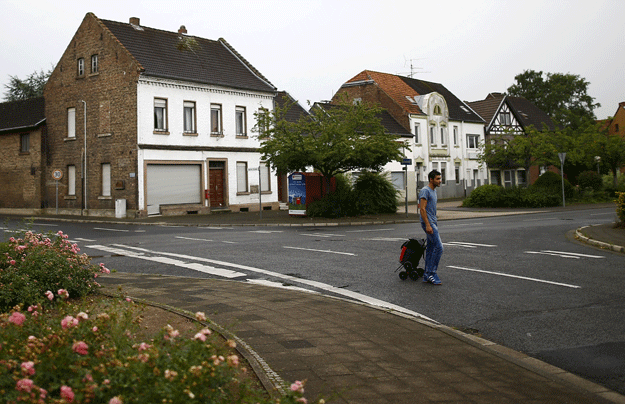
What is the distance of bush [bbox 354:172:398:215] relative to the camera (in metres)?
30.2

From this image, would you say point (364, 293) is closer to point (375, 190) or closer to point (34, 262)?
point (34, 262)

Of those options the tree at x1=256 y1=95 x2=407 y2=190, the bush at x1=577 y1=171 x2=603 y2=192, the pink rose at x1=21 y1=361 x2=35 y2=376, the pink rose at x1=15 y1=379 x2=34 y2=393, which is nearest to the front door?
A: the tree at x1=256 y1=95 x2=407 y2=190

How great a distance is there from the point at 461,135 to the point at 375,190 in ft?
97.5

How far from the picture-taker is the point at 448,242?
16.2 metres

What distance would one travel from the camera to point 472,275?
10.5 m

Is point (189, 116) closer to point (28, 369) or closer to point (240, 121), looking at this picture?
point (240, 121)

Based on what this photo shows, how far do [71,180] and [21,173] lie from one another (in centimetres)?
478

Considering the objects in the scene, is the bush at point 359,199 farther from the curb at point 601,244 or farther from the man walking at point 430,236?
the man walking at point 430,236

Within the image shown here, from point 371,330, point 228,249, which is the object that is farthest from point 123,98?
point 371,330

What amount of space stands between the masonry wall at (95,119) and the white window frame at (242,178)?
23.6 ft

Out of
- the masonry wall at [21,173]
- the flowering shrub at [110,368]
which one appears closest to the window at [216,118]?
the masonry wall at [21,173]

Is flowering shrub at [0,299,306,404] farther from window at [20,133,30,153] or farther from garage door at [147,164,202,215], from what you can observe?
window at [20,133,30,153]

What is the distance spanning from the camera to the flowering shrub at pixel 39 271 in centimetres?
630

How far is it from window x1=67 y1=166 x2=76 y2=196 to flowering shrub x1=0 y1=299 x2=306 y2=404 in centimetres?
3518
